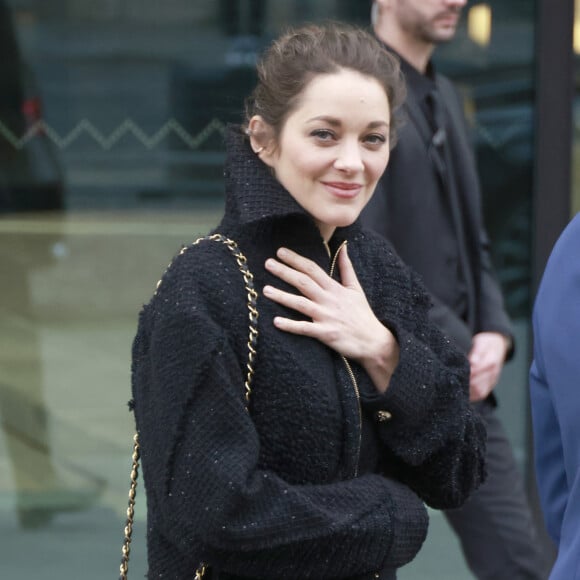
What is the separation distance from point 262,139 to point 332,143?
122 mm

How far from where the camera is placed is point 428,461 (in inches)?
89.2

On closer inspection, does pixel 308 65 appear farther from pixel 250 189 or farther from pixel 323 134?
pixel 250 189

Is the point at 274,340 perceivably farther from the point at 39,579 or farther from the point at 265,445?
the point at 39,579

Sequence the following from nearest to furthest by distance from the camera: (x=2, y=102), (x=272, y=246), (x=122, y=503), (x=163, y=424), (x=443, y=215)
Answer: (x=163, y=424) → (x=272, y=246) → (x=443, y=215) → (x=2, y=102) → (x=122, y=503)

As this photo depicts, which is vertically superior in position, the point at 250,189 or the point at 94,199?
the point at 250,189

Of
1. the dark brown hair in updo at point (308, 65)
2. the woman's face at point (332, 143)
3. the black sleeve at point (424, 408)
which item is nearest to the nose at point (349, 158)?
the woman's face at point (332, 143)

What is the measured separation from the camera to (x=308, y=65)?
2.21 meters

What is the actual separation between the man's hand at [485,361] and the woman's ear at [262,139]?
1.37 meters

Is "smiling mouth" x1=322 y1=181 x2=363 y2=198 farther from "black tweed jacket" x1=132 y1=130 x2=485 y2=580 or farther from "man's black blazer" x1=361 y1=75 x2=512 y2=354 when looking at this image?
"man's black blazer" x1=361 y1=75 x2=512 y2=354

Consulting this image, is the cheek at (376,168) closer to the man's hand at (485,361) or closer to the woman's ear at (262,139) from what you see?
the woman's ear at (262,139)

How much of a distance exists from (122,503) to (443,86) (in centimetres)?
197

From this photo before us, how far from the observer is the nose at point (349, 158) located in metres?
2.18

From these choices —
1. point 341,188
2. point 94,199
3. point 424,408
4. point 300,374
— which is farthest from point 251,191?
point 94,199

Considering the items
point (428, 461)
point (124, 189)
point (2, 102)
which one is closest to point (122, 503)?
point (124, 189)
